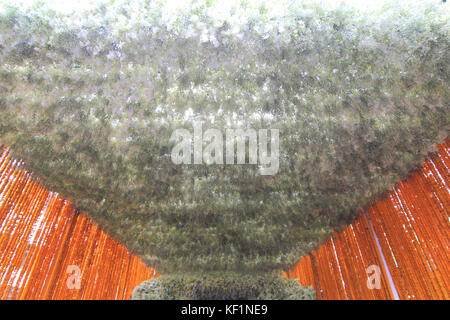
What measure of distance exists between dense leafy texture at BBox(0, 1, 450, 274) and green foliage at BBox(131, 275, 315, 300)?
0.77 ft

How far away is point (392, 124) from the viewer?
30.1 inches

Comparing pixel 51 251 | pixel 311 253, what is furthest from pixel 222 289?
pixel 51 251

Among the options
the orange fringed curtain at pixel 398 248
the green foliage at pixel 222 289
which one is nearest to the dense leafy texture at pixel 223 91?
the orange fringed curtain at pixel 398 248

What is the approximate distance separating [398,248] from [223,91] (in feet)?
2.15

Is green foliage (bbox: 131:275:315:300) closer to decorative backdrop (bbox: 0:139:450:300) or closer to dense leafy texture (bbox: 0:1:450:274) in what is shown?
decorative backdrop (bbox: 0:139:450:300)

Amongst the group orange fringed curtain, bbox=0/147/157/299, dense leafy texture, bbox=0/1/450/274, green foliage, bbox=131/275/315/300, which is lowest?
green foliage, bbox=131/275/315/300

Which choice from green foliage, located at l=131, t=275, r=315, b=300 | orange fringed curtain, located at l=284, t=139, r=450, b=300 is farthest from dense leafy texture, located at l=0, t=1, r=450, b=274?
green foliage, located at l=131, t=275, r=315, b=300

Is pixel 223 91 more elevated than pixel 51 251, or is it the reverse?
pixel 223 91

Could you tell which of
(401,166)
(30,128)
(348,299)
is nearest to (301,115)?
(401,166)

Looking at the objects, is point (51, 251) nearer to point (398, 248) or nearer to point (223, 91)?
point (223, 91)

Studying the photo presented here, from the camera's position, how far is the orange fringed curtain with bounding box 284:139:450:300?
0.75 m

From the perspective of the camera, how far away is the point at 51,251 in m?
0.82

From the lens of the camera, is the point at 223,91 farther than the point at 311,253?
No
